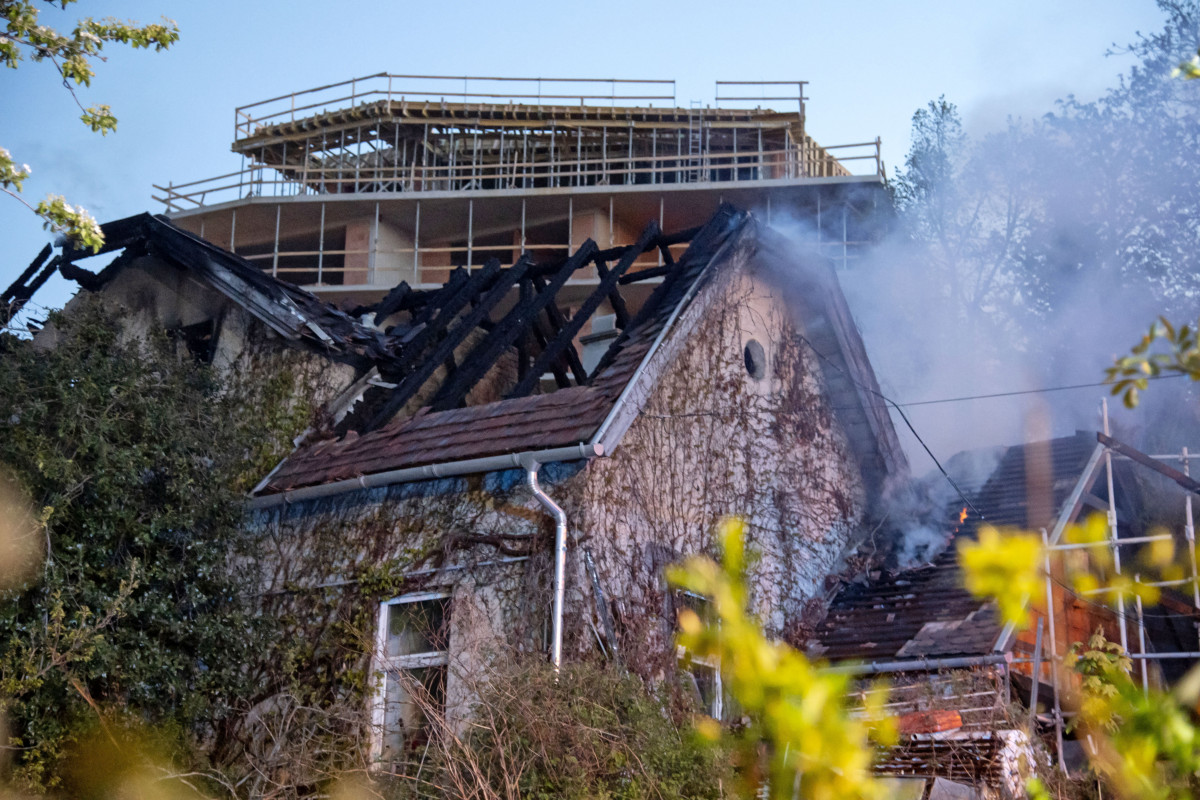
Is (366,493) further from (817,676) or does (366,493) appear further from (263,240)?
(263,240)

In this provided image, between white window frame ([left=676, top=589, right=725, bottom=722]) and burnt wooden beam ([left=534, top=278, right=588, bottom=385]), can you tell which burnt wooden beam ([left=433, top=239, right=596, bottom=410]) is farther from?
white window frame ([left=676, top=589, right=725, bottom=722])

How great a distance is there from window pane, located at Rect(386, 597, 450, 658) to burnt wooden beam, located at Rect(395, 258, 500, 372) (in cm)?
256

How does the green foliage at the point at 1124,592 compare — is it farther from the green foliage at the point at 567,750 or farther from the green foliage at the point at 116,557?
the green foliage at the point at 116,557

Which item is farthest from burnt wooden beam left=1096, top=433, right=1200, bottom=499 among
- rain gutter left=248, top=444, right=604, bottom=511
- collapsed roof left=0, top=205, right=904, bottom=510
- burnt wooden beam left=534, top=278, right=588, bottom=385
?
rain gutter left=248, top=444, right=604, bottom=511

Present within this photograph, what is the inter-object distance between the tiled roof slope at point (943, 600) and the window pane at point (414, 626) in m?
3.50

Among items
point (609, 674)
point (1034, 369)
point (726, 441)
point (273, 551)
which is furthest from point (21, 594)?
point (1034, 369)

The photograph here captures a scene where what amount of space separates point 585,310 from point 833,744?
29.8ft

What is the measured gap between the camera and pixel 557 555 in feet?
26.5

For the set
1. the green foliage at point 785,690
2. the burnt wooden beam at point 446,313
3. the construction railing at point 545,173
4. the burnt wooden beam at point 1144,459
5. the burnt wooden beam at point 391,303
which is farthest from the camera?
the construction railing at point 545,173

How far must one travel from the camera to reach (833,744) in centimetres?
148

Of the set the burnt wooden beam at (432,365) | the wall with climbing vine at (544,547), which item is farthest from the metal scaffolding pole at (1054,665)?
the burnt wooden beam at (432,365)

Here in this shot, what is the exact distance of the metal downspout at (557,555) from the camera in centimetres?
783

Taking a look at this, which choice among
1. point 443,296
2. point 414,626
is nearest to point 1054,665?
point 414,626

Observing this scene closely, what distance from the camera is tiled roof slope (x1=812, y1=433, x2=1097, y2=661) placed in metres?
9.88
